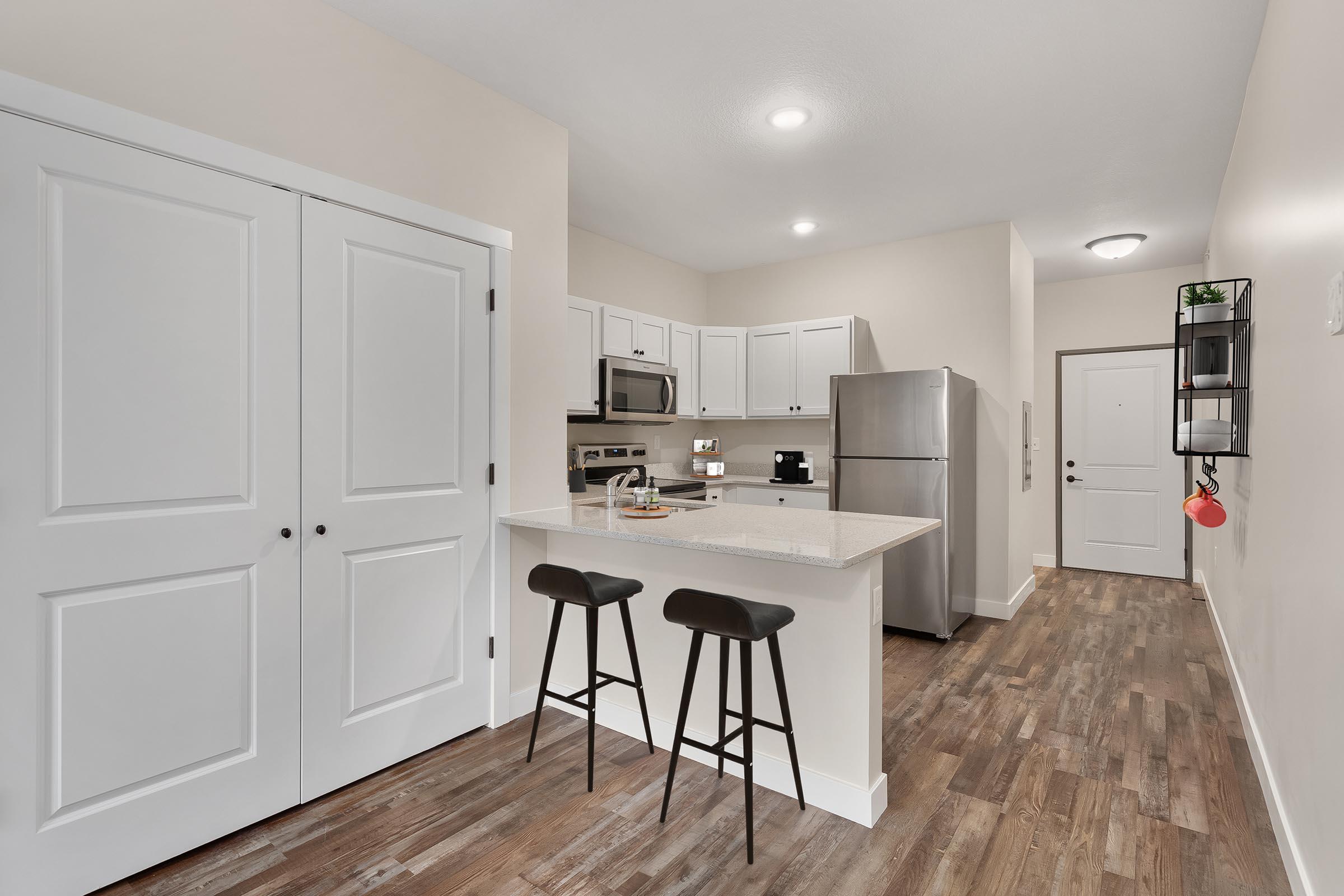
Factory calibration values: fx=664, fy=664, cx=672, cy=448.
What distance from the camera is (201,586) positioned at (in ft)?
6.41

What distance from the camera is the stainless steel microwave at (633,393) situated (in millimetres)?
4422

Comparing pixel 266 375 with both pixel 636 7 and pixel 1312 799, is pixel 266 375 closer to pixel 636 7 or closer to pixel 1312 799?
pixel 636 7

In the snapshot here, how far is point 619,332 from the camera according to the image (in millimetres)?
4582

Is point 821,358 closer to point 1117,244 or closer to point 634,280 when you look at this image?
point 634,280

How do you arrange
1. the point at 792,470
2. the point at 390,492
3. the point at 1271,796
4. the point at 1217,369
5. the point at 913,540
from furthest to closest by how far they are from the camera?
the point at 792,470 → the point at 913,540 → the point at 1217,369 → the point at 390,492 → the point at 1271,796

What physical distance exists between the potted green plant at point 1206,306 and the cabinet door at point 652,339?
10.1ft

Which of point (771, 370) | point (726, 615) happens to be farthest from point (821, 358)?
point (726, 615)

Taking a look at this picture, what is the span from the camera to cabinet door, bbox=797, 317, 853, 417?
4.91 meters

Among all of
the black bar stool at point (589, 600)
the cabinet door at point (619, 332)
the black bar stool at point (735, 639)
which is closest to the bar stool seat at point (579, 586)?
the black bar stool at point (589, 600)

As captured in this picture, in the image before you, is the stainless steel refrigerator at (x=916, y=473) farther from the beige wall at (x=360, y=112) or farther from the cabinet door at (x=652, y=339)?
the beige wall at (x=360, y=112)

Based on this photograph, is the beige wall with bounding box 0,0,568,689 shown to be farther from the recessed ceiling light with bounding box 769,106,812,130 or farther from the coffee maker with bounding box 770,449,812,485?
the coffee maker with bounding box 770,449,812,485

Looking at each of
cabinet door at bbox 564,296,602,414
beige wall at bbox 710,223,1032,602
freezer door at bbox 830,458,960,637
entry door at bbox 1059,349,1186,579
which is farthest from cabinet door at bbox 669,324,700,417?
entry door at bbox 1059,349,1186,579

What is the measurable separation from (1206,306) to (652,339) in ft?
10.5

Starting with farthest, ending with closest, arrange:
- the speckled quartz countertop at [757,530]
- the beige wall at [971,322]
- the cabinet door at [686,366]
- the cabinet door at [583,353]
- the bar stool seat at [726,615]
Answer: the cabinet door at [686,366]
the beige wall at [971,322]
the cabinet door at [583,353]
the speckled quartz countertop at [757,530]
the bar stool seat at [726,615]
